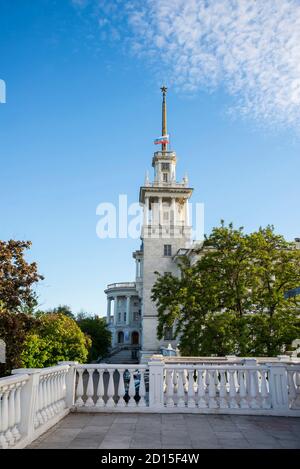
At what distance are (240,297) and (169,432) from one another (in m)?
16.2

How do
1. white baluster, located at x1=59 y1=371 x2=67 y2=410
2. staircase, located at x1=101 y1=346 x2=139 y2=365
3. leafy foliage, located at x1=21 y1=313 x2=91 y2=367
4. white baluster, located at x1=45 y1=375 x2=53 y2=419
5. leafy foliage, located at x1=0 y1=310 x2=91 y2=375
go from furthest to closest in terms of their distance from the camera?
staircase, located at x1=101 y1=346 x2=139 y2=365, leafy foliage, located at x1=21 y1=313 x2=91 y2=367, leafy foliage, located at x1=0 y1=310 x2=91 y2=375, white baluster, located at x1=59 y1=371 x2=67 y2=410, white baluster, located at x1=45 y1=375 x2=53 y2=419

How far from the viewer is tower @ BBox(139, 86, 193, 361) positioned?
153ft

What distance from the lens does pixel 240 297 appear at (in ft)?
71.4

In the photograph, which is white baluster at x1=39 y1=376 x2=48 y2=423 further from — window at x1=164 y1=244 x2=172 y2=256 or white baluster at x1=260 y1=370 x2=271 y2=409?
window at x1=164 y1=244 x2=172 y2=256

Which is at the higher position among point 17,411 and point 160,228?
point 160,228

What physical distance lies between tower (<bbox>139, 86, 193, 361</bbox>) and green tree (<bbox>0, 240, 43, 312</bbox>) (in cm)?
2340

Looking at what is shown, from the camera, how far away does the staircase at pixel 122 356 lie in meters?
64.3

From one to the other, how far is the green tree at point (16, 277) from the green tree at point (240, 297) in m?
9.30

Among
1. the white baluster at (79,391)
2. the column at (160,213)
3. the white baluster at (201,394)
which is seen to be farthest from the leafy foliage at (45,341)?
the column at (160,213)

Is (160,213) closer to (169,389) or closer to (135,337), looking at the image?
(135,337)

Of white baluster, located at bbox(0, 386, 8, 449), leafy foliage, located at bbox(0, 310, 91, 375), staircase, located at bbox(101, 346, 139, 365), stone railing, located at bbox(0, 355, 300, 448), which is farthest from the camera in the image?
staircase, located at bbox(101, 346, 139, 365)

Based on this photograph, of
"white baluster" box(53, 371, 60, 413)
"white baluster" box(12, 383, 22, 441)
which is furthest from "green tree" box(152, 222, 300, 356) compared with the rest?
"white baluster" box(12, 383, 22, 441)

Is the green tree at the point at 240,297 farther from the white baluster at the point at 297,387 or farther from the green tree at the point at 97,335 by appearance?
the green tree at the point at 97,335

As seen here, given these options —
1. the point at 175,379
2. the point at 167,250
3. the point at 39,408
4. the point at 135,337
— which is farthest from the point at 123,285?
the point at 39,408
